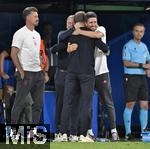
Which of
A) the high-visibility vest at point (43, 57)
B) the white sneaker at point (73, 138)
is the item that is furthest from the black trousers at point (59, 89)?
the white sneaker at point (73, 138)

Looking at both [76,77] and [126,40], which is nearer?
[76,77]

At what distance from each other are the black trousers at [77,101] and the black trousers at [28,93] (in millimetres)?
455

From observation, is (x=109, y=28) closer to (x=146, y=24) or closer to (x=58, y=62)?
(x=146, y=24)

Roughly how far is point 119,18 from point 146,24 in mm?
484

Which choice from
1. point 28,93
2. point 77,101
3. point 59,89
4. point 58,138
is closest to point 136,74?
point 59,89

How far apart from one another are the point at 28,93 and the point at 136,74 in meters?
2.05

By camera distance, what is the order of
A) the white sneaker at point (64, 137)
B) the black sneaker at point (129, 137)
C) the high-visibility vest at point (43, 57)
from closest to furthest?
the white sneaker at point (64, 137) → the high-visibility vest at point (43, 57) → the black sneaker at point (129, 137)

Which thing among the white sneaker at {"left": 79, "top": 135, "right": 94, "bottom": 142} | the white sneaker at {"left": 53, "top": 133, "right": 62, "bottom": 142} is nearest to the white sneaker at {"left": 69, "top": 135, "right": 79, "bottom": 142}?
the white sneaker at {"left": 79, "top": 135, "right": 94, "bottom": 142}

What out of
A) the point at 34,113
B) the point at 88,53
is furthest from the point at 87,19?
the point at 34,113

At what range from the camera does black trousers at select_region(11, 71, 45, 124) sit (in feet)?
35.6

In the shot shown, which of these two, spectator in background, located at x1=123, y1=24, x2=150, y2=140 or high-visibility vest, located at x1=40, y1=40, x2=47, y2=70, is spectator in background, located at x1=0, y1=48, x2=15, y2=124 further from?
spectator in background, located at x1=123, y1=24, x2=150, y2=140

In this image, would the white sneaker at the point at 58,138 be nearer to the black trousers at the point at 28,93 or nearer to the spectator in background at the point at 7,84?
the black trousers at the point at 28,93

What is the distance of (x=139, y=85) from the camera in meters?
12.0

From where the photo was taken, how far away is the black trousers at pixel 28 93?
10.9 metres
